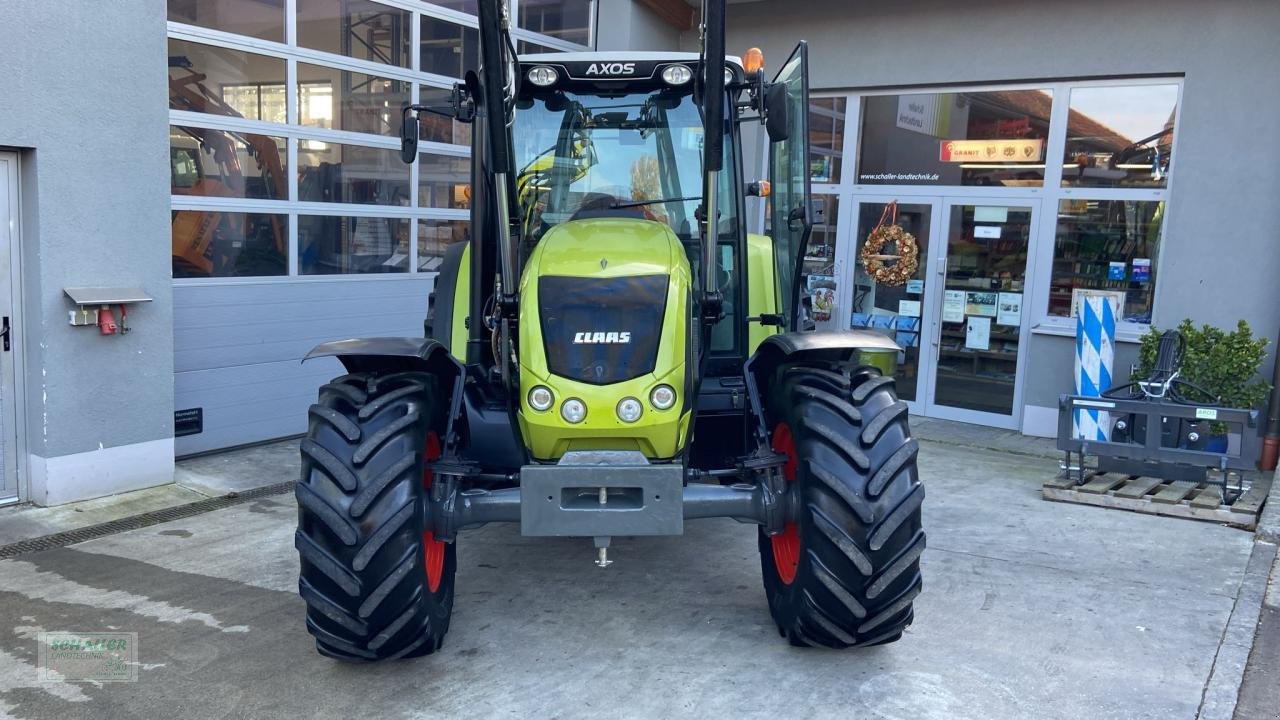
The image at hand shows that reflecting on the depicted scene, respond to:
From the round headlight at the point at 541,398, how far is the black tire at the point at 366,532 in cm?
43

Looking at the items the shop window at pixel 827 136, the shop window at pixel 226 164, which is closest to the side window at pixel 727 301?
the shop window at pixel 226 164

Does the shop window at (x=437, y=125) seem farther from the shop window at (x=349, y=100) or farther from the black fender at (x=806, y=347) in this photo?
the black fender at (x=806, y=347)

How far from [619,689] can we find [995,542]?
2753 millimetres

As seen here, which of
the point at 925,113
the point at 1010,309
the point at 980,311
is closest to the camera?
the point at 1010,309

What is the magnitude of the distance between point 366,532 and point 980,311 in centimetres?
657

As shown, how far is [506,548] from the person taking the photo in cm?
519

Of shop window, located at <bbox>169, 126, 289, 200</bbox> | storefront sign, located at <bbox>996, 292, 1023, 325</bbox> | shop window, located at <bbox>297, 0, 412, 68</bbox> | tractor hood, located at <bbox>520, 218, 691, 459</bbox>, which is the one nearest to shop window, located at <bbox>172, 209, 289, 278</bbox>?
shop window, located at <bbox>169, 126, 289, 200</bbox>

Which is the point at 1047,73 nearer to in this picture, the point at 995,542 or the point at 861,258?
the point at 861,258

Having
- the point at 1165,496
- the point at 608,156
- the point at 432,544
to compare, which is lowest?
the point at 1165,496

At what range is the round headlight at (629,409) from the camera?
3590mm

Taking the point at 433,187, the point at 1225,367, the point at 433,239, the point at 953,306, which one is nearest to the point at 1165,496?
the point at 1225,367

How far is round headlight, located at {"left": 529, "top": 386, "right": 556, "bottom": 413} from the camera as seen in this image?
361 centimetres

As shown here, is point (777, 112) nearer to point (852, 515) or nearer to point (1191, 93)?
point (852, 515)

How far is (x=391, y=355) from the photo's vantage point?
3.71 meters
